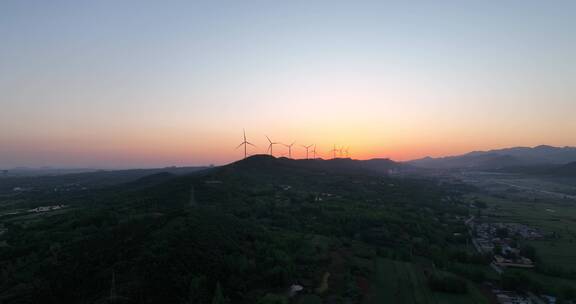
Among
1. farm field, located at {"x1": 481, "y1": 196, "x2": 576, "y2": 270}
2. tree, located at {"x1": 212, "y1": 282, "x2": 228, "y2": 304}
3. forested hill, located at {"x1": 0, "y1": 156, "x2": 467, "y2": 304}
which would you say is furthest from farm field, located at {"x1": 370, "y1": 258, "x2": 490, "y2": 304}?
farm field, located at {"x1": 481, "y1": 196, "x2": 576, "y2": 270}

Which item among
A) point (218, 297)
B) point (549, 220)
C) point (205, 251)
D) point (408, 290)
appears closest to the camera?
point (218, 297)

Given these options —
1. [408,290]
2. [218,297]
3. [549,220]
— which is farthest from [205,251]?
[549,220]

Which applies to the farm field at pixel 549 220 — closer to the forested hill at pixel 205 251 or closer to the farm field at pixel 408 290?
the forested hill at pixel 205 251

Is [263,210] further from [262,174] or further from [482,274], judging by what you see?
[262,174]

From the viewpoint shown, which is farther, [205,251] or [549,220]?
[549,220]

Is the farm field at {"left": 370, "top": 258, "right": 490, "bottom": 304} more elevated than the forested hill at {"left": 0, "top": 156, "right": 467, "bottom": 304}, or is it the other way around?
the forested hill at {"left": 0, "top": 156, "right": 467, "bottom": 304}

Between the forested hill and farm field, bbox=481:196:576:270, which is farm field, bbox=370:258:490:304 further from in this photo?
farm field, bbox=481:196:576:270

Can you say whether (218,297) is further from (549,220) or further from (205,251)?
(549,220)

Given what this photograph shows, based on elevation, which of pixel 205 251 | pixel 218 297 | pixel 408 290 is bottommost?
pixel 408 290

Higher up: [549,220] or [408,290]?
[408,290]

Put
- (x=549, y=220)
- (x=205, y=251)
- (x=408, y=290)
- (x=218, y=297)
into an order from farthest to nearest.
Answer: (x=549, y=220) → (x=408, y=290) → (x=205, y=251) → (x=218, y=297)

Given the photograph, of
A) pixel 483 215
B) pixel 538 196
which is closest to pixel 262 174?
pixel 483 215

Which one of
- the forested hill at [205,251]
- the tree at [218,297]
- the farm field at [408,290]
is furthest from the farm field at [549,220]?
the tree at [218,297]
